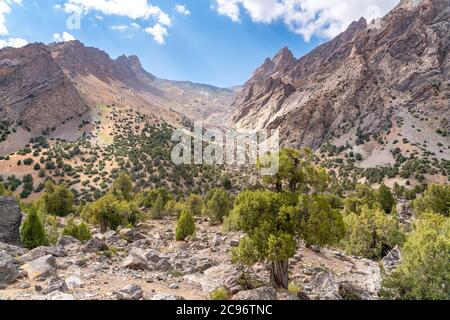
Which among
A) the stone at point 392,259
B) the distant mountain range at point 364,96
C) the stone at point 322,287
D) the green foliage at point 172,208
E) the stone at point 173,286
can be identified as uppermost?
the distant mountain range at point 364,96

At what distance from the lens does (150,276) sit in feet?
52.5

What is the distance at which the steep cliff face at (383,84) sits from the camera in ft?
446

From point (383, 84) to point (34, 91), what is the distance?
156m

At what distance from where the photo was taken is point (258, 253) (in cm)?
1378

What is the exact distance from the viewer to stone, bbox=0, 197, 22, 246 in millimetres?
21948

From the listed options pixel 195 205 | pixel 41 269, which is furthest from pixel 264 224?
pixel 195 205

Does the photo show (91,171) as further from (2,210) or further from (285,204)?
(285,204)

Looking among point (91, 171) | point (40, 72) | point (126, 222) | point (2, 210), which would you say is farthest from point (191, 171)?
point (40, 72)

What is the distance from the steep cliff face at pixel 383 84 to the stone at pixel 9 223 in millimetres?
131594

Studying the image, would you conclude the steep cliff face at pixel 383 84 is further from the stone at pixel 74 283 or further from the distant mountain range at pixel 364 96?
the stone at pixel 74 283

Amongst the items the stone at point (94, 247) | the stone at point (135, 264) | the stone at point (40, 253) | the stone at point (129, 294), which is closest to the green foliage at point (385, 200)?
the stone at point (94, 247)

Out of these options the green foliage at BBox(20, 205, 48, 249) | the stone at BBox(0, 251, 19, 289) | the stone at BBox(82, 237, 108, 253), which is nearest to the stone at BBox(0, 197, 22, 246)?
the green foliage at BBox(20, 205, 48, 249)

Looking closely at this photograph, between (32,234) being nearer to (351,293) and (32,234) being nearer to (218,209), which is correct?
(351,293)
